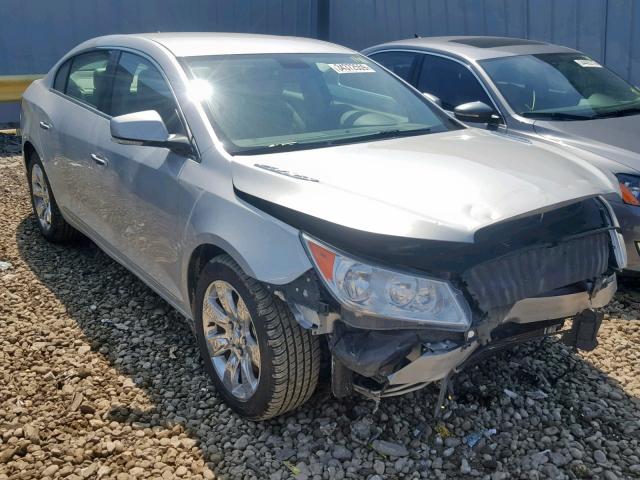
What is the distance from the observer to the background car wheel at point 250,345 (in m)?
2.67

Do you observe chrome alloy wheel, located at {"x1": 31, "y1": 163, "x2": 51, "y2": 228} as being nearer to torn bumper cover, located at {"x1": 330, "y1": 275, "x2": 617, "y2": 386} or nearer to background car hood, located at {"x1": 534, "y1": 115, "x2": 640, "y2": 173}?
torn bumper cover, located at {"x1": 330, "y1": 275, "x2": 617, "y2": 386}

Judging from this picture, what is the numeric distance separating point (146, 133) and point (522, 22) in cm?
706

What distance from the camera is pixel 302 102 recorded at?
358cm

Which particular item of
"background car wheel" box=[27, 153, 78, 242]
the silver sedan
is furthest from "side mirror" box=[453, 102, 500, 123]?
"background car wheel" box=[27, 153, 78, 242]

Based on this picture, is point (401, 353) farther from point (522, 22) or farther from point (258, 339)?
point (522, 22)

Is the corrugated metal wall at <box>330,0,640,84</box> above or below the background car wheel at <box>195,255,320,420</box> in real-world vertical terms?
above

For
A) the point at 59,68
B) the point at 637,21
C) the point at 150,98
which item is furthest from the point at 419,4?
the point at 150,98

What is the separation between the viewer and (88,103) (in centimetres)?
430

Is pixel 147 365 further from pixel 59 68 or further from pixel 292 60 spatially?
pixel 59 68

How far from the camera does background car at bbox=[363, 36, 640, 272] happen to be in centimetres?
439

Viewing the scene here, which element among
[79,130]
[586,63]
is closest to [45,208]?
[79,130]

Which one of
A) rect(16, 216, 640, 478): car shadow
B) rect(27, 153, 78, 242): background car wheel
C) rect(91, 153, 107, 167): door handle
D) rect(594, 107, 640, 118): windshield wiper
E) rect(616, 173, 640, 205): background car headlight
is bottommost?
rect(16, 216, 640, 478): car shadow

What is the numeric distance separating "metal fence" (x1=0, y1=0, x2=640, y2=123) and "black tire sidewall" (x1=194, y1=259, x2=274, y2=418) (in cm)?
700

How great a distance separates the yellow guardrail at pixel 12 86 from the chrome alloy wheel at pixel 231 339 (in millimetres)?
7478
